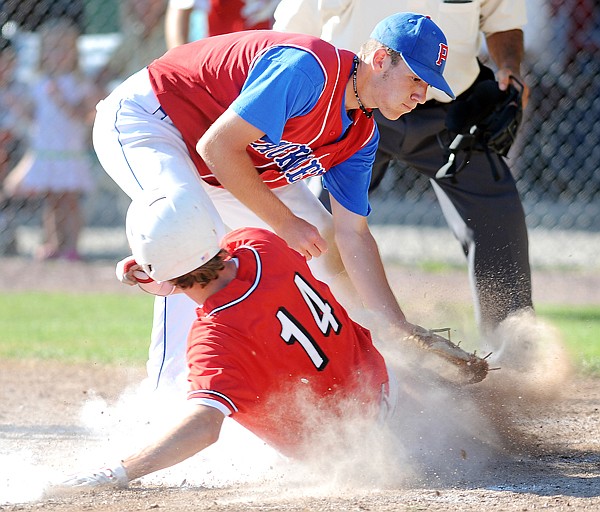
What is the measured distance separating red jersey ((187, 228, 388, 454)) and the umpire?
1734 millimetres

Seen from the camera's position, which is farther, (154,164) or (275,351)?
(154,164)

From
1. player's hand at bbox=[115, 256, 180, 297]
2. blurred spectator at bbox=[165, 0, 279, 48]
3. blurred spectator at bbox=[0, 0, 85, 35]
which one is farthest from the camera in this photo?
blurred spectator at bbox=[0, 0, 85, 35]

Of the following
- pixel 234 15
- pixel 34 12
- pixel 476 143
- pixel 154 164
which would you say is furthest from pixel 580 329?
pixel 34 12

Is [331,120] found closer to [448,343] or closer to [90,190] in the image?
[448,343]

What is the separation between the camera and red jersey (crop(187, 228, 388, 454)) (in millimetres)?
3336

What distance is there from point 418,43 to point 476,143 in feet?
4.89

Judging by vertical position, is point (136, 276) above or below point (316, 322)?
below

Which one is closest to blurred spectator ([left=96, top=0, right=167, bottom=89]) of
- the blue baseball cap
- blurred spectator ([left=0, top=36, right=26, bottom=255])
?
blurred spectator ([left=0, top=36, right=26, bottom=255])

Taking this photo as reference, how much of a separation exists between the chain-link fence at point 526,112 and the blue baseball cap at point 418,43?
6.24 m

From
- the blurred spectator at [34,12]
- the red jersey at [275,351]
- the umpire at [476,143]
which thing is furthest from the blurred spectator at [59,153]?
the red jersey at [275,351]

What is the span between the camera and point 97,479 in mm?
3344

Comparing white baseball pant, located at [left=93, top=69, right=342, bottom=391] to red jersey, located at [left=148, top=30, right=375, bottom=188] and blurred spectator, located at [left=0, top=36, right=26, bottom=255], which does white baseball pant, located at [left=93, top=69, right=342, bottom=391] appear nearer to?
red jersey, located at [left=148, top=30, right=375, bottom=188]

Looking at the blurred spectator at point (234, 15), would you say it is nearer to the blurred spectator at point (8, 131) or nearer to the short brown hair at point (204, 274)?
the short brown hair at point (204, 274)

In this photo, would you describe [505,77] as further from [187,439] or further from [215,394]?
[187,439]
